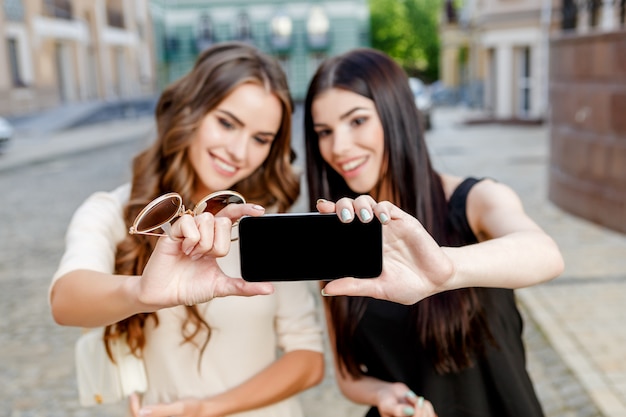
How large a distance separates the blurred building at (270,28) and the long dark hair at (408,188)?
4454 centimetres

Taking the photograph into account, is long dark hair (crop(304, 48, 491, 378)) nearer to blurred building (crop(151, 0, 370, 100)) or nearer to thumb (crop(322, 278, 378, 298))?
thumb (crop(322, 278, 378, 298))

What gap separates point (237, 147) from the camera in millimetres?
1925

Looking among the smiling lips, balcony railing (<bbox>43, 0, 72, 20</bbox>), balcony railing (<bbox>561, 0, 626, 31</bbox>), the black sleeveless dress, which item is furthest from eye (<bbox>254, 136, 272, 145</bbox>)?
balcony railing (<bbox>43, 0, 72, 20</bbox>)

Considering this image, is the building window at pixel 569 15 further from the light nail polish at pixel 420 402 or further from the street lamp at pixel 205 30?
the street lamp at pixel 205 30

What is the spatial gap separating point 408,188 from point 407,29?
4933cm

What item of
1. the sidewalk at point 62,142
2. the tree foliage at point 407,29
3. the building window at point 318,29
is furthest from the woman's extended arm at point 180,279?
the tree foliage at point 407,29

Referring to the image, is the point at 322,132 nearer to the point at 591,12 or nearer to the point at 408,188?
the point at 408,188

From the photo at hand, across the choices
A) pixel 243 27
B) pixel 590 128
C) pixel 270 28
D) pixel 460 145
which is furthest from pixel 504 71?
pixel 243 27

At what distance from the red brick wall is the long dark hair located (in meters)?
5.82

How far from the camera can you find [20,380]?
4293 mm

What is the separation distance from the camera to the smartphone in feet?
3.79

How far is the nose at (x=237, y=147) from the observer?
1.92m

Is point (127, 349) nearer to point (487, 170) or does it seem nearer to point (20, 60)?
point (487, 170)

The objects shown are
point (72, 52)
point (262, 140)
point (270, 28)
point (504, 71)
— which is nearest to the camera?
point (262, 140)
